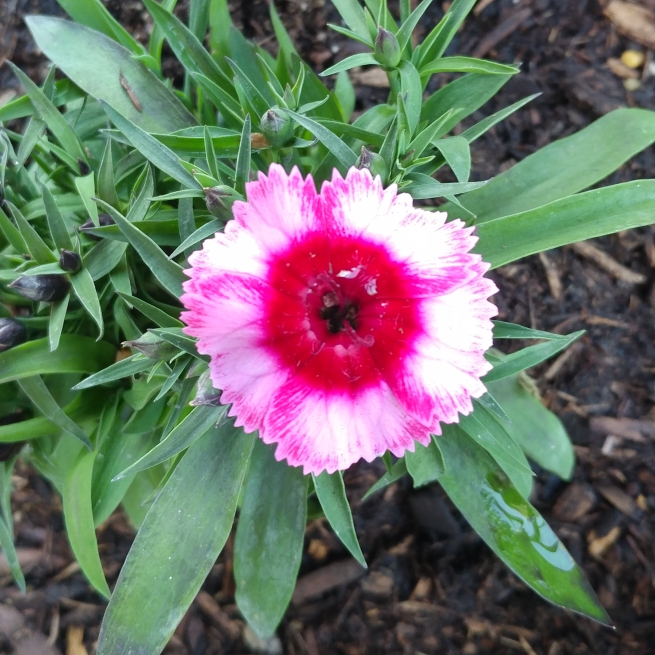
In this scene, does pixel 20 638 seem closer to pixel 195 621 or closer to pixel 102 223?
pixel 195 621

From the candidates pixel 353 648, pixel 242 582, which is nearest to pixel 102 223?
pixel 242 582

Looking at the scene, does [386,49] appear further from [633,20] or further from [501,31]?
[633,20]

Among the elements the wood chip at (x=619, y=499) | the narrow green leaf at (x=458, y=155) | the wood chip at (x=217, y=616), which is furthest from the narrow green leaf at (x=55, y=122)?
the wood chip at (x=619, y=499)

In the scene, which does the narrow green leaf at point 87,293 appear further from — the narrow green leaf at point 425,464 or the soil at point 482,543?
the soil at point 482,543

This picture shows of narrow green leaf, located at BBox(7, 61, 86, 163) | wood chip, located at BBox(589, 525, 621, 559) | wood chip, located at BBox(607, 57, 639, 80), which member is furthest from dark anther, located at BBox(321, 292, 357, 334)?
wood chip, located at BBox(607, 57, 639, 80)

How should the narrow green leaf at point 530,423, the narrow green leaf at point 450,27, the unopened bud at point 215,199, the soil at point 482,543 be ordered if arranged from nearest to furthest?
Result: the unopened bud at point 215,199, the narrow green leaf at point 450,27, the narrow green leaf at point 530,423, the soil at point 482,543

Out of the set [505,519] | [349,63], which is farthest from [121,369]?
[505,519]

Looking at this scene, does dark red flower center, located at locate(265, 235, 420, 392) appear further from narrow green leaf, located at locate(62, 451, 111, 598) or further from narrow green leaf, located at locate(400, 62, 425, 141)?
narrow green leaf, located at locate(62, 451, 111, 598)
